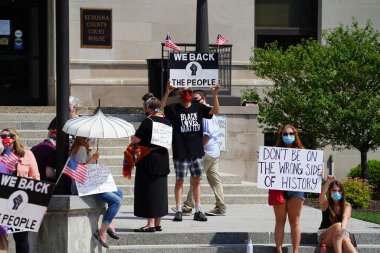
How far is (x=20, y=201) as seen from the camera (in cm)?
1243

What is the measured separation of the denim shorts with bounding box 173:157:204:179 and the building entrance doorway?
30.9 feet

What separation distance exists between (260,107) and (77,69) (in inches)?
177

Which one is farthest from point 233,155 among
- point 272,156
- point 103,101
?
point 272,156

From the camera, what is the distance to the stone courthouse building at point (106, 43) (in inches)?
934

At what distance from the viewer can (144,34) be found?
2417 centimetres

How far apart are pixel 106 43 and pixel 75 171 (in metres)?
11.1

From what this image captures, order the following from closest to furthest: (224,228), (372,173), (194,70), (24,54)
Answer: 1. (224,228)
2. (194,70)
3. (372,173)
4. (24,54)

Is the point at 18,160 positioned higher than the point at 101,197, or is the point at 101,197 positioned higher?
the point at 18,160

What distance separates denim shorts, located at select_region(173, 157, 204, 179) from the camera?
15469 mm

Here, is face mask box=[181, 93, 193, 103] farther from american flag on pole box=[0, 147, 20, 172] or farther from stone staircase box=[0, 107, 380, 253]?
american flag on pole box=[0, 147, 20, 172]

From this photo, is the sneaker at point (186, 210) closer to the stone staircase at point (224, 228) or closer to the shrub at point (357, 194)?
the stone staircase at point (224, 228)

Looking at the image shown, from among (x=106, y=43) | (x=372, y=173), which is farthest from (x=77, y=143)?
(x=106, y=43)

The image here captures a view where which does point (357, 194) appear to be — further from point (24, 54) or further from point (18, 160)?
point (24, 54)

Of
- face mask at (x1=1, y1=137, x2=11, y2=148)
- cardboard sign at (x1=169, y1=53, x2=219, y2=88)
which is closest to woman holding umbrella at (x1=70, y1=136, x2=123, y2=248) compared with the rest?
face mask at (x1=1, y1=137, x2=11, y2=148)
